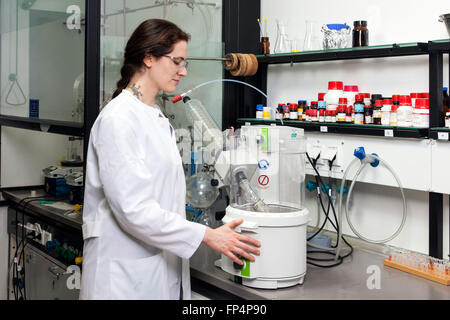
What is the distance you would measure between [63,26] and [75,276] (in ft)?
4.19

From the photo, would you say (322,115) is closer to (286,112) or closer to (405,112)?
(286,112)

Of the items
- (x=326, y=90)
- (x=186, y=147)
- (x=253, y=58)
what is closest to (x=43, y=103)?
(x=186, y=147)

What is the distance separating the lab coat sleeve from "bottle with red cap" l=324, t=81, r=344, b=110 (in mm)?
969

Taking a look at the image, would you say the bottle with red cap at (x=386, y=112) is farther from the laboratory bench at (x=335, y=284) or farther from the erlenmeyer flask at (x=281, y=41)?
the erlenmeyer flask at (x=281, y=41)

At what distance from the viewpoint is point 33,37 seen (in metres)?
2.83

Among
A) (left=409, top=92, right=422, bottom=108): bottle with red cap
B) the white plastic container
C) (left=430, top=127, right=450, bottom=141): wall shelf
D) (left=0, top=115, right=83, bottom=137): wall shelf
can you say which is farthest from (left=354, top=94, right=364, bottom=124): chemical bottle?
(left=0, top=115, right=83, bottom=137): wall shelf

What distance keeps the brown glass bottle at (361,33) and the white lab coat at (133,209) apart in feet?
3.13

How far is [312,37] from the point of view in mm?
2256

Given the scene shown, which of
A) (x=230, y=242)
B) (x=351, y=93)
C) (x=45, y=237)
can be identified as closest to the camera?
(x=230, y=242)

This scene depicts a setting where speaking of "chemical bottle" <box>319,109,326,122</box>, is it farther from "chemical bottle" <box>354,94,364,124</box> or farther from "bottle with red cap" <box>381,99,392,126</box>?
"bottle with red cap" <box>381,99,392,126</box>

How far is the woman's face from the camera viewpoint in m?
1.46

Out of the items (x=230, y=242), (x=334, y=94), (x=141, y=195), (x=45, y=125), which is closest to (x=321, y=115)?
(x=334, y=94)

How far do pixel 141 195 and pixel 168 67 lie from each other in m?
0.42
